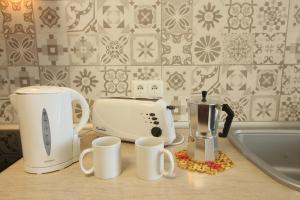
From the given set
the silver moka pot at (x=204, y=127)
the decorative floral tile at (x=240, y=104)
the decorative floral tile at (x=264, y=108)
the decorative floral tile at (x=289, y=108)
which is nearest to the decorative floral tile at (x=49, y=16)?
the silver moka pot at (x=204, y=127)

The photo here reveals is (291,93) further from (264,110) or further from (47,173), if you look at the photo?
(47,173)

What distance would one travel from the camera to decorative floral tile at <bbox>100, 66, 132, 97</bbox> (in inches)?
40.2

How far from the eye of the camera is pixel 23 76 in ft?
3.37

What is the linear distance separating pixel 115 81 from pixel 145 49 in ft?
0.59

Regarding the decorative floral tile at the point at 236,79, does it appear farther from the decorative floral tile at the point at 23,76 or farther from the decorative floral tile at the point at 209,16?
the decorative floral tile at the point at 23,76

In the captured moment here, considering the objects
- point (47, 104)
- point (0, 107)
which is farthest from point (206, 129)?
point (0, 107)

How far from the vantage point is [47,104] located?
67 cm

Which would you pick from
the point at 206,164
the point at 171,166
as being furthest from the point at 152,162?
the point at 206,164

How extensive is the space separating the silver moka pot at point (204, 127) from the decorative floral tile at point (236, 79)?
298 millimetres

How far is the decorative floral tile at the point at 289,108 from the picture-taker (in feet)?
3.42

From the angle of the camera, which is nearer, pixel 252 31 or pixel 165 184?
pixel 165 184

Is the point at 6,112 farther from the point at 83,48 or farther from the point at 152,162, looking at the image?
the point at 152,162

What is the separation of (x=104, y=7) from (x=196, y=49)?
403mm

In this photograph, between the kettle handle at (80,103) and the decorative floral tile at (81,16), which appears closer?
the kettle handle at (80,103)
